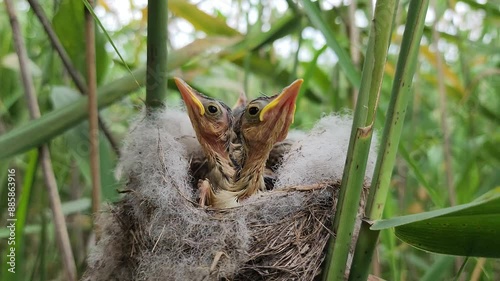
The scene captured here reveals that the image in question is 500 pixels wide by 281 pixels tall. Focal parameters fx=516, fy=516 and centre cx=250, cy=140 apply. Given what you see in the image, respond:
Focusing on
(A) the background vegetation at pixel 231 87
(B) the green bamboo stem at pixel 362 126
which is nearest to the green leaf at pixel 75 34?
(A) the background vegetation at pixel 231 87

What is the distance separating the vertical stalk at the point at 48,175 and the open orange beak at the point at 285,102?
32 cm

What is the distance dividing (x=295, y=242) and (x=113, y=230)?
0.25m

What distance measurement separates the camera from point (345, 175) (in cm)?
45

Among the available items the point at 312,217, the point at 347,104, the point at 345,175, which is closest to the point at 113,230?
the point at 312,217

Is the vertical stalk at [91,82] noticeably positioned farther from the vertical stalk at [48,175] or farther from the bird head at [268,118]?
the bird head at [268,118]

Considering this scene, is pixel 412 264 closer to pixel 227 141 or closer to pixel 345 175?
pixel 227 141

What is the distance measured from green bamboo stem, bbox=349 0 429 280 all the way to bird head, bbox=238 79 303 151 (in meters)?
0.31

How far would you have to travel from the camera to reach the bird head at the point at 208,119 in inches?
31.5

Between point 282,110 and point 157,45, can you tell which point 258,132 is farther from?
point 157,45

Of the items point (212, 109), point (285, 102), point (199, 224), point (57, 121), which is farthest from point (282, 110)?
point (57, 121)

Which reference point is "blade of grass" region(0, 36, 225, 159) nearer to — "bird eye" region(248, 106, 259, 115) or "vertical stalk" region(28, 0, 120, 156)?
"vertical stalk" region(28, 0, 120, 156)

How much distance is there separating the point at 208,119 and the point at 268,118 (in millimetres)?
104

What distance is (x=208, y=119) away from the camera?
0.84 meters

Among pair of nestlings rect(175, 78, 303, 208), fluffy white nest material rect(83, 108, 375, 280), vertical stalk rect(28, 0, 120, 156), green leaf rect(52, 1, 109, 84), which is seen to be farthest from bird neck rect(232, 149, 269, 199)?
green leaf rect(52, 1, 109, 84)
